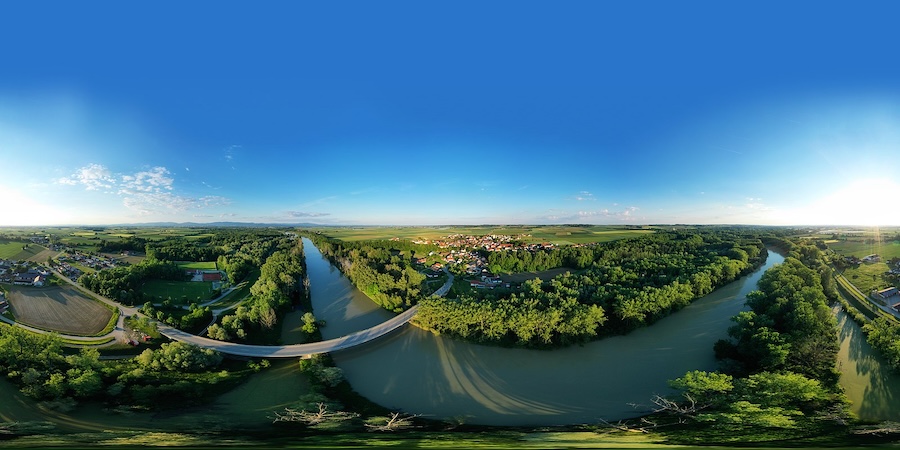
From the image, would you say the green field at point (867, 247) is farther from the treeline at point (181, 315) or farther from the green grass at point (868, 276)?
the treeline at point (181, 315)

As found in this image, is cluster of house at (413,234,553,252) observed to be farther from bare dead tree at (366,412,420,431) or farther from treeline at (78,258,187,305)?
treeline at (78,258,187,305)

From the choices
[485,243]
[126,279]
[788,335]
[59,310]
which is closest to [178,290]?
[126,279]

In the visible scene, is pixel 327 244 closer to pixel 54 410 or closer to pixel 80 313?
pixel 80 313

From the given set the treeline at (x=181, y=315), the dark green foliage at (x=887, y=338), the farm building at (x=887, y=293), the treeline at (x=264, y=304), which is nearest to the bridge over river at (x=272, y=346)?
the treeline at (x=181, y=315)

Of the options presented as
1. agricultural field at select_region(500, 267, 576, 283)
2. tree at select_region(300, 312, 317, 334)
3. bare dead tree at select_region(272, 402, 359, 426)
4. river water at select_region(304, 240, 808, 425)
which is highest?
bare dead tree at select_region(272, 402, 359, 426)

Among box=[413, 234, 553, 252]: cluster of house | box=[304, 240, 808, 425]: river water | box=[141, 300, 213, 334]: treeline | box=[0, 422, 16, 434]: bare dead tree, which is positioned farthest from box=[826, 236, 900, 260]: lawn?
box=[141, 300, 213, 334]: treeline

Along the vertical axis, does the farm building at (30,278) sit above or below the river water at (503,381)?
above

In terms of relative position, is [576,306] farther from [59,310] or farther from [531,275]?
[59,310]
